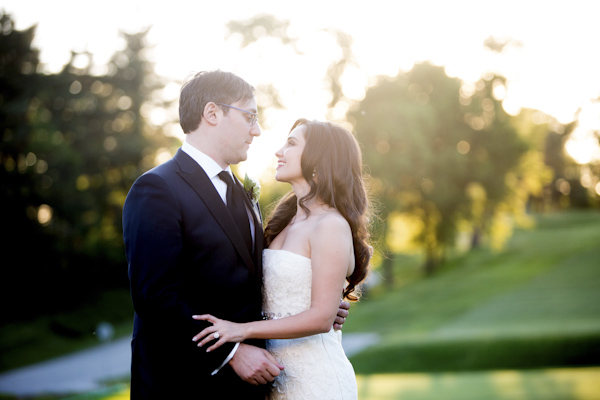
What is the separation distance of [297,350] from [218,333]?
2.59 feet

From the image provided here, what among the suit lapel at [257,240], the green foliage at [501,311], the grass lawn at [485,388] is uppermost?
the suit lapel at [257,240]

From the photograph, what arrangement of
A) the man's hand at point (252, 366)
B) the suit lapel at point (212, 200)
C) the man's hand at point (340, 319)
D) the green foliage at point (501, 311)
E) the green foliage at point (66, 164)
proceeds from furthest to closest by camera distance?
the green foliage at point (66, 164) < the green foliage at point (501, 311) < the man's hand at point (340, 319) < the suit lapel at point (212, 200) < the man's hand at point (252, 366)

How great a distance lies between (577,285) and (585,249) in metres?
10.1

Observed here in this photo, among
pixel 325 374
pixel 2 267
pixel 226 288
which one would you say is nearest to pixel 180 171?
pixel 226 288

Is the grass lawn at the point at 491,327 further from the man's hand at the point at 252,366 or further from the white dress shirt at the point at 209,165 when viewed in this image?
the white dress shirt at the point at 209,165

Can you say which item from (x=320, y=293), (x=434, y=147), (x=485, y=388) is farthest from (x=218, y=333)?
(x=434, y=147)

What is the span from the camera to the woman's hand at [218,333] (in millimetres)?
2979

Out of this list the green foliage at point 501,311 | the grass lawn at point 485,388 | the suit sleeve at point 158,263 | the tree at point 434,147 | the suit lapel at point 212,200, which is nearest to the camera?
the suit sleeve at point 158,263

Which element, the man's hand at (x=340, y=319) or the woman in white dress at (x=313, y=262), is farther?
the man's hand at (x=340, y=319)

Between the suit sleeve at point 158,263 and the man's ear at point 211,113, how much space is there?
547 millimetres

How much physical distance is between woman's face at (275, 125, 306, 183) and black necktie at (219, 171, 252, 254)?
441mm

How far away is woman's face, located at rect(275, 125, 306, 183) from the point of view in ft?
12.7

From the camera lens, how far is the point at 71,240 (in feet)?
89.1

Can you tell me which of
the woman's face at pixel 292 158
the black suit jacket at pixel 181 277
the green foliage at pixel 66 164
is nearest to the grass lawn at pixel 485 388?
the woman's face at pixel 292 158
